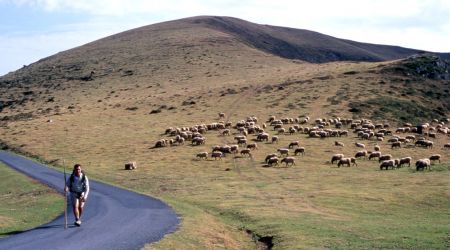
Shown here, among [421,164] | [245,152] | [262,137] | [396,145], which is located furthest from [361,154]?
[262,137]

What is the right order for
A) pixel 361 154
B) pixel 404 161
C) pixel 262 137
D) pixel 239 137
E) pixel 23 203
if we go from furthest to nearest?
pixel 262 137 < pixel 239 137 < pixel 361 154 < pixel 404 161 < pixel 23 203

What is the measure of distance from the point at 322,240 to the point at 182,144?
42701 mm

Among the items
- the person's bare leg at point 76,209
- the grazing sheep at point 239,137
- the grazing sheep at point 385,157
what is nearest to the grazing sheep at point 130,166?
the grazing sheep at point 239,137

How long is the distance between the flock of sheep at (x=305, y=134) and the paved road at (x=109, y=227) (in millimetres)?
22288

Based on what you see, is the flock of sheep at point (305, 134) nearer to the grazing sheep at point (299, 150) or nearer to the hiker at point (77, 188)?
the grazing sheep at point (299, 150)

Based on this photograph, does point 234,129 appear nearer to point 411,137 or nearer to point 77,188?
point 411,137

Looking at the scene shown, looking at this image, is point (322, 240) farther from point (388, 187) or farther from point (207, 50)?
point (207, 50)

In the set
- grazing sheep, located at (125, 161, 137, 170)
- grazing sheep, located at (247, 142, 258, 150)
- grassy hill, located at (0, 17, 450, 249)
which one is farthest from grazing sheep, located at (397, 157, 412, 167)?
grazing sheep, located at (125, 161, 137, 170)

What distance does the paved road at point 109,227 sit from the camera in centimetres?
2023

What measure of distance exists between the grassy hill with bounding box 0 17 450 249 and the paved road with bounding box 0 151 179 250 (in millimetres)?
1250

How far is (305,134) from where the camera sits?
234 ft

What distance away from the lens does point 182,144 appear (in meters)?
65.7

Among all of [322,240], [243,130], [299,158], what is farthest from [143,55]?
[322,240]

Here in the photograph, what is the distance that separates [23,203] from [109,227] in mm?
12737
